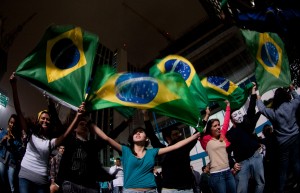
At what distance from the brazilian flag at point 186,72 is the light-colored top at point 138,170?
199cm

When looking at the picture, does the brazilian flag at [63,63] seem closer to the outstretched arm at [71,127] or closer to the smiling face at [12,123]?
the outstretched arm at [71,127]

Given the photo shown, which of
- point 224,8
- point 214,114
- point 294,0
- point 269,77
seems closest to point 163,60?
point 224,8

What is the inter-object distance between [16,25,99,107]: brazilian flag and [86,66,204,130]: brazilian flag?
0.74 feet

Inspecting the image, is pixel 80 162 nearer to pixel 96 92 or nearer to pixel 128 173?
pixel 128 173

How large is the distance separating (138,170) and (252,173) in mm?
2594

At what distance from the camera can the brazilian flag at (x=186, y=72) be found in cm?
537

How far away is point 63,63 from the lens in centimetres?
452

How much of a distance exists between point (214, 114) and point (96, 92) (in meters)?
13.2

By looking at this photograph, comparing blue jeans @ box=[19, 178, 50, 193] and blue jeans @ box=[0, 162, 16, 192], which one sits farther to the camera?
blue jeans @ box=[0, 162, 16, 192]

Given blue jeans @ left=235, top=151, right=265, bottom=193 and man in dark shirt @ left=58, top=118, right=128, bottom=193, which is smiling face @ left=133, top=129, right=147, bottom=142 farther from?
blue jeans @ left=235, top=151, right=265, bottom=193

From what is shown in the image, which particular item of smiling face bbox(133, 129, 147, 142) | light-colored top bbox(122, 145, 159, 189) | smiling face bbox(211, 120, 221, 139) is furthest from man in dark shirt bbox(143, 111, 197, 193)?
smiling face bbox(211, 120, 221, 139)

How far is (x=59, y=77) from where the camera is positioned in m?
4.26

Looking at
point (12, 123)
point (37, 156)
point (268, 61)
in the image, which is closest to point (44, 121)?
point (37, 156)

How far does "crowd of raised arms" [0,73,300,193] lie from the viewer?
3.50 metres
